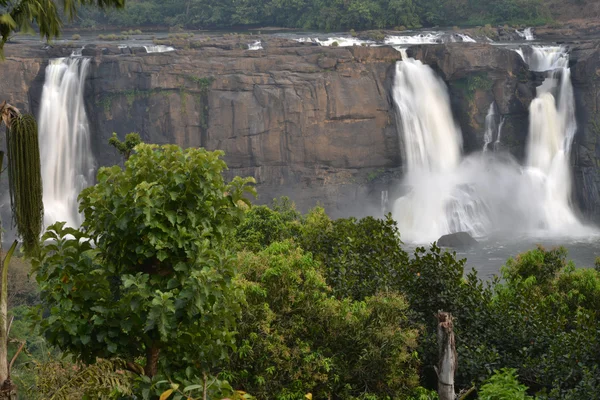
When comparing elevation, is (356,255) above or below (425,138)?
above

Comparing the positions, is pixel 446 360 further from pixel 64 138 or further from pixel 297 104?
pixel 64 138

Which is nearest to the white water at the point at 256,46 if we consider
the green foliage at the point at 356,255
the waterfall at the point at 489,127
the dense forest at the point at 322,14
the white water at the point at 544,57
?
the dense forest at the point at 322,14

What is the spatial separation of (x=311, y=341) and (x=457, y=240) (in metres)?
21.4

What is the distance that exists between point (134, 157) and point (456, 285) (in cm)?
750

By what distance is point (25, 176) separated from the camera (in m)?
5.78

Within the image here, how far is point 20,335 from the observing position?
19125mm

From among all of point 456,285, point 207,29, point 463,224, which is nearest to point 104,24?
point 207,29

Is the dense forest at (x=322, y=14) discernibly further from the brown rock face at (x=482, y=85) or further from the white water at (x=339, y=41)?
the brown rock face at (x=482, y=85)

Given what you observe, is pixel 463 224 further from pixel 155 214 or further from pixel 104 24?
pixel 104 24

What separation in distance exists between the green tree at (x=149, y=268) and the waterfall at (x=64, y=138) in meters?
27.1

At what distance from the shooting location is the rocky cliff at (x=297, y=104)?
112 ft

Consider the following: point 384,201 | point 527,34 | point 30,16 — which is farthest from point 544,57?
point 30,16

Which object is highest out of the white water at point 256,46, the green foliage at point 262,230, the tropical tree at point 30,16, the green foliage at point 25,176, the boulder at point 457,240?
the white water at point 256,46

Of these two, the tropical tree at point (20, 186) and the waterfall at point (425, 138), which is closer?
the tropical tree at point (20, 186)
